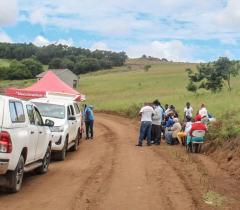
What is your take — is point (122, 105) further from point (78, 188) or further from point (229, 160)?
point (78, 188)

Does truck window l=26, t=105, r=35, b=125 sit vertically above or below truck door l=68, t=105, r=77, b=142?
above

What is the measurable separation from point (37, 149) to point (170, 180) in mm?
3043

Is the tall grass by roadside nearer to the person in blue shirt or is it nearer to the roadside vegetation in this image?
the roadside vegetation

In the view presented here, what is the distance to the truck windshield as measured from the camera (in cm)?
1872

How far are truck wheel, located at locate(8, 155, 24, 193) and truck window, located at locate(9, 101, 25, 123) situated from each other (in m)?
0.73

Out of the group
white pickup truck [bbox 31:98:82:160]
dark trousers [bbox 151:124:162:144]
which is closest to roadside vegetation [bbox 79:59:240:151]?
dark trousers [bbox 151:124:162:144]

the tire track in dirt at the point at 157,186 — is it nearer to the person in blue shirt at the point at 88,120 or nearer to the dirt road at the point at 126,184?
the dirt road at the point at 126,184

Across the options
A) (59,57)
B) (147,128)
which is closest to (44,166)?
(147,128)

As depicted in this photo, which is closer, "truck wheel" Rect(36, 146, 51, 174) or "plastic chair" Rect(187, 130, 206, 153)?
"truck wheel" Rect(36, 146, 51, 174)

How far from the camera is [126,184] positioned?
11906 mm

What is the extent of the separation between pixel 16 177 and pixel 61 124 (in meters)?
7.60

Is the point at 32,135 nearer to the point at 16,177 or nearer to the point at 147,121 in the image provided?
the point at 16,177

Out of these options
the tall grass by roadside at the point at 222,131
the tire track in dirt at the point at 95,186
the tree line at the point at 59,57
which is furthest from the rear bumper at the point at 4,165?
the tree line at the point at 59,57

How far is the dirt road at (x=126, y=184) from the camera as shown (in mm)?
9664
